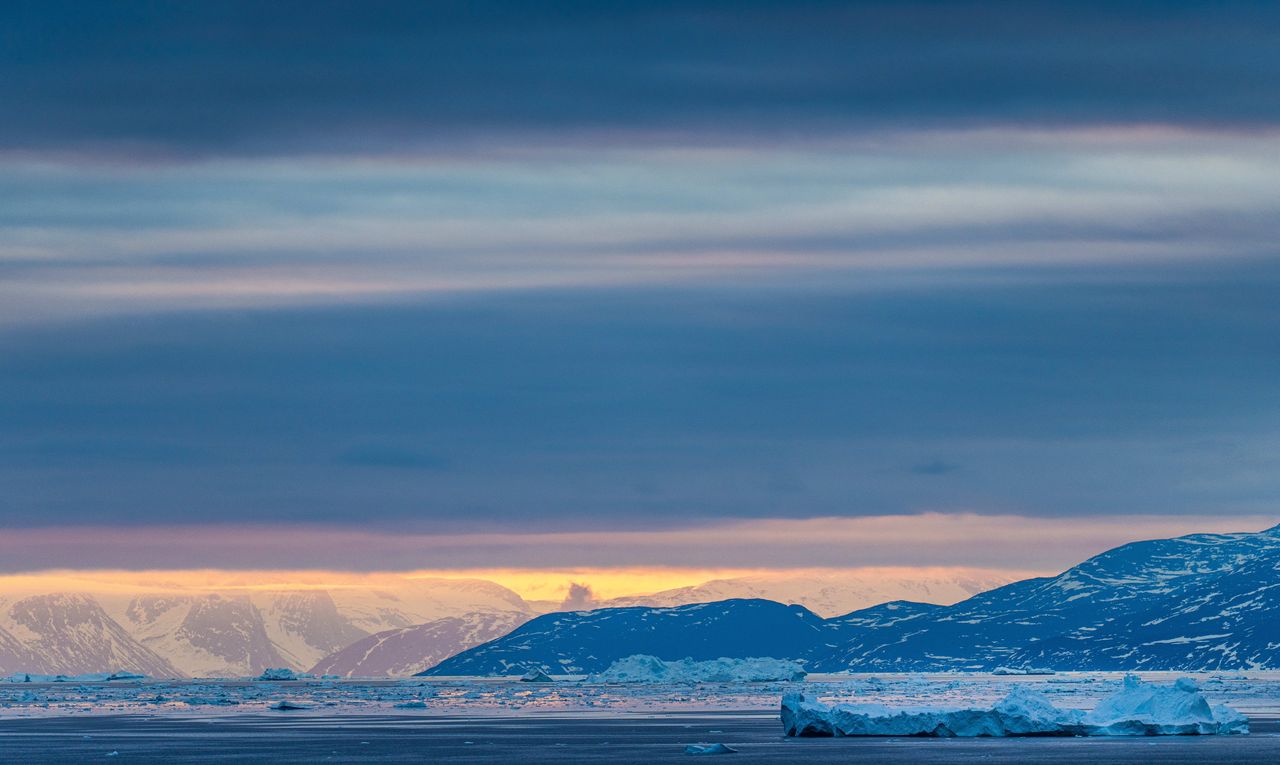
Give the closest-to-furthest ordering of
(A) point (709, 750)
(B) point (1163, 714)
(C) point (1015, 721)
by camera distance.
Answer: (A) point (709, 750) < (C) point (1015, 721) < (B) point (1163, 714)

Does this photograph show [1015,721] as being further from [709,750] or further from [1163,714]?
[709,750]

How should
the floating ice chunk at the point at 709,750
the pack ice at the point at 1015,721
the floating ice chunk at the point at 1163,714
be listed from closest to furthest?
1. the floating ice chunk at the point at 709,750
2. the pack ice at the point at 1015,721
3. the floating ice chunk at the point at 1163,714

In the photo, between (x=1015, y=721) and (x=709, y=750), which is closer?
(x=709, y=750)

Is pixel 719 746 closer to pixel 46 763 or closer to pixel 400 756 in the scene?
pixel 400 756

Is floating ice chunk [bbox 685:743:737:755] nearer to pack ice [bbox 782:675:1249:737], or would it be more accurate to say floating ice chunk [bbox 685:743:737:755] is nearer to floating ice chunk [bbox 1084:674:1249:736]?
pack ice [bbox 782:675:1249:737]

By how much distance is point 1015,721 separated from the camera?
145125mm

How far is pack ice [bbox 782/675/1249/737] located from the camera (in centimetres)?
14488

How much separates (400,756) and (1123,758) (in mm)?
42682

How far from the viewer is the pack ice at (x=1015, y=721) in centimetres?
14488

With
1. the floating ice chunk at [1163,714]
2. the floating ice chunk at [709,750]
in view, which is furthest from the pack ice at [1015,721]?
the floating ice chunk at [709,750]

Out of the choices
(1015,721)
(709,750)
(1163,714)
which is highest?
(1163,714)

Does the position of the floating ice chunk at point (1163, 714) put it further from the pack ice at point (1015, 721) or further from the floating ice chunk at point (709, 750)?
the floating ice chunk at point (709, 750)

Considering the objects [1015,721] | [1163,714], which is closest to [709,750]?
[1015,721]

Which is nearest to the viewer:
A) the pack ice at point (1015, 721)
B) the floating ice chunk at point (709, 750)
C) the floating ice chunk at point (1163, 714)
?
the floating ice chunk at point (709, 750)
